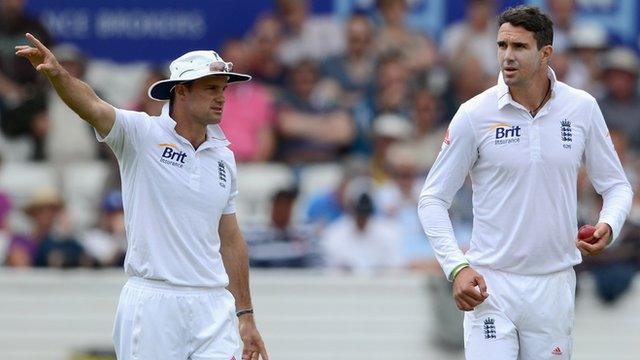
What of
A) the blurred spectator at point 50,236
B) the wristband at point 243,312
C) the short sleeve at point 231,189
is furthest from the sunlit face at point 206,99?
the blurred spectator at point 50,236

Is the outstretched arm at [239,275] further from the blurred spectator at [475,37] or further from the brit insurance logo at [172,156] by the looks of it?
the blurred spectator at [475,37]

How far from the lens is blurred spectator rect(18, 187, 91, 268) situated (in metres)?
11.7

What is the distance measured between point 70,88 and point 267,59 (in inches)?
301

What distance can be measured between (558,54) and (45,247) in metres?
5.02

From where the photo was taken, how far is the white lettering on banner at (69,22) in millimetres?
13844

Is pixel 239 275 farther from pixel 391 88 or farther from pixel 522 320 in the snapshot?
pixel 391 88

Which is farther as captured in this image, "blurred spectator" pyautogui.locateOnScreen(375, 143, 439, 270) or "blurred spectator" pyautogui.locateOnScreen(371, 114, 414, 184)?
"blurred spectator" pyautogui.locateOnScreen(371, 114, 414, 184)

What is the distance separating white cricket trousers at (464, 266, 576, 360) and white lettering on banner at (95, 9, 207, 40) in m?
7.85

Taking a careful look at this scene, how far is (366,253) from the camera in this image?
1191 centimetres

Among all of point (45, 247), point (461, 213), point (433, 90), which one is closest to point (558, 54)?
point (433, 90)

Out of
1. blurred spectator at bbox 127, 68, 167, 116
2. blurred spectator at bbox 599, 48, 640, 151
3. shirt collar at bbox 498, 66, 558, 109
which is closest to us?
shirt collar at bbox 498, 66, 558, 109

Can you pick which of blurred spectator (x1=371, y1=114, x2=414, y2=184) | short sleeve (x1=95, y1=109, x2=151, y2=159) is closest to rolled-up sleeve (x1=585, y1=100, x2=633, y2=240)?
short sleeve (x1=95, y1=109, x2=151, y2=159)

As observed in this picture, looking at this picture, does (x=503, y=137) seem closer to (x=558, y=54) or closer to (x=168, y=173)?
(x=168, y=173)

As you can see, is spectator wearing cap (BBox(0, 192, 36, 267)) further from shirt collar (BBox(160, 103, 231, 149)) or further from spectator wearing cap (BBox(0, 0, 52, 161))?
shirt collar (BBox(160, 103, 231, 149))
